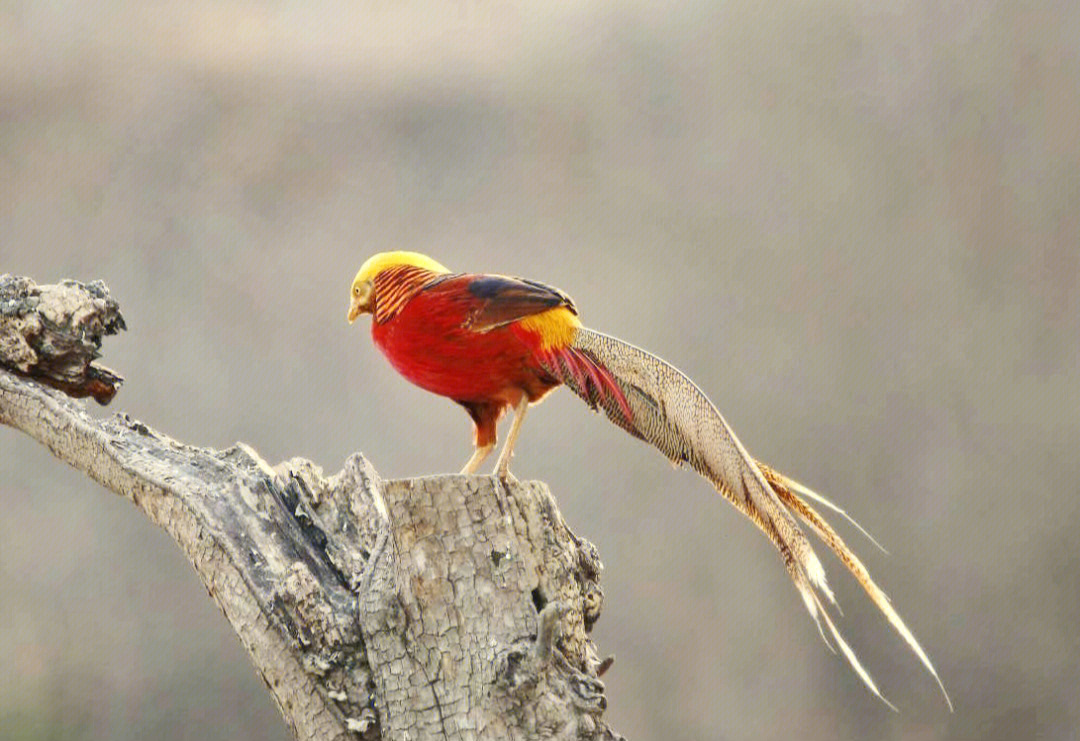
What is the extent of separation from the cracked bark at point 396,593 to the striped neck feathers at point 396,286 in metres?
0.25

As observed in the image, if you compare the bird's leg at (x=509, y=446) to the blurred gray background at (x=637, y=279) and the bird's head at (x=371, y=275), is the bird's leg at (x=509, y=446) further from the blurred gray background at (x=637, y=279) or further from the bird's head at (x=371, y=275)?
the blurred gray background at (x=637, y=279)

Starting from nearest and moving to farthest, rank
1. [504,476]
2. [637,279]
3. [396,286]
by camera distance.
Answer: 1. [504,476]
2. [396,286]
3. [637,279]

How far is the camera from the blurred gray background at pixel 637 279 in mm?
4551

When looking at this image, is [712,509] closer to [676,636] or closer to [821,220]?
[676,636]

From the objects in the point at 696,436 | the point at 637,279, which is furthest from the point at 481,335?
the point at 637,279

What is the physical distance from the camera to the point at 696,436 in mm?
1943

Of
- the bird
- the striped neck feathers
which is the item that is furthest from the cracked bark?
the striped neck feathers

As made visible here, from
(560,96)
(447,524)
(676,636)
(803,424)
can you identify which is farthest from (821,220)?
(447,524)

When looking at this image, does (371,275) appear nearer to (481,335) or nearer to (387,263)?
(387,263)

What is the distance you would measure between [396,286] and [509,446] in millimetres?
321

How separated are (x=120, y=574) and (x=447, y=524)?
9.71 ft

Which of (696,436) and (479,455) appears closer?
(696,436)

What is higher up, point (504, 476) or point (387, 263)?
point (387, 263)

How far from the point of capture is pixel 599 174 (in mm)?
4703
